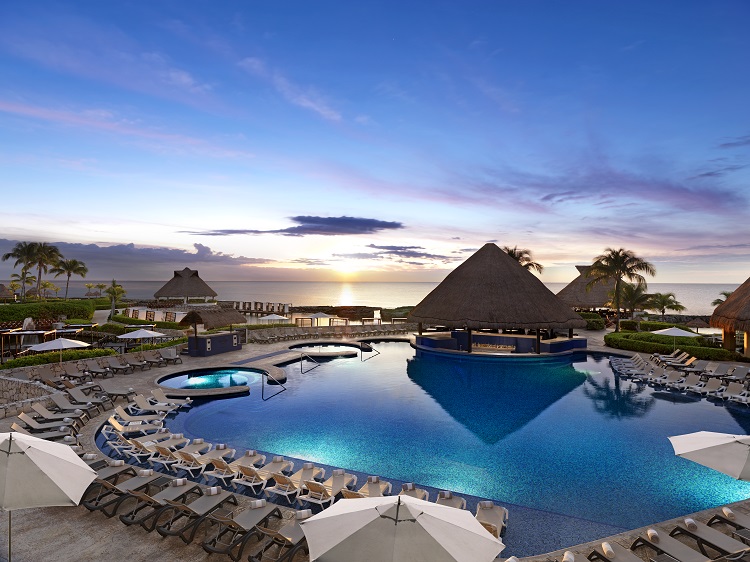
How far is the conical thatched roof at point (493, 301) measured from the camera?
24.2 metres

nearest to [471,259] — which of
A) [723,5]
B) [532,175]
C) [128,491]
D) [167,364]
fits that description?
[532,175]

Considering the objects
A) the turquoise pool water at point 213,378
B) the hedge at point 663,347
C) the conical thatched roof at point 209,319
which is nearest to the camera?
the turquoise pool water at point 213,378

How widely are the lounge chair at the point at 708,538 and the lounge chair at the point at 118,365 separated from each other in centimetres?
1922

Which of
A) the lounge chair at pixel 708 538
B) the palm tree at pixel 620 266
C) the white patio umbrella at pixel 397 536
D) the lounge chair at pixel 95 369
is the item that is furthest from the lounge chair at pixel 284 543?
the palm tree at pixel 620 266

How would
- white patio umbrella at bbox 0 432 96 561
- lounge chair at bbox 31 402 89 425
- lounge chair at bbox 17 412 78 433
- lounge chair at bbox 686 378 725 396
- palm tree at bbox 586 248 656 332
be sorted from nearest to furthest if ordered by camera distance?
white patio umbrella at bbox 0 432 96 561, lounge chair at bbox 17 412 78 433, lounge chair at bbox 31 402 89 425, lounge chair at bbox 686 378 725 396, palm tree at bbox 586 248 656 332

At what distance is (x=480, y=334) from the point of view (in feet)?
87.2

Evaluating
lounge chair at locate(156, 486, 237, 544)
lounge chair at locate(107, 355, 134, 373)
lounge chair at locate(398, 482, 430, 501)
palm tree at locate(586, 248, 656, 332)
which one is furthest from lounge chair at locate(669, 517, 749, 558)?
palm tree at locate(586, 248, 656, 332)

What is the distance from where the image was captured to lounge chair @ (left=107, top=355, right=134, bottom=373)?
1777 centimetres

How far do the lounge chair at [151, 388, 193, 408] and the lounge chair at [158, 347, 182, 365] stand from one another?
5.34 meters

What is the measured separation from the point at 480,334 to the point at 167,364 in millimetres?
17879

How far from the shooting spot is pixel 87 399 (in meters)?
13.4

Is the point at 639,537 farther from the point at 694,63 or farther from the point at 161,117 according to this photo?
the point at 161,117

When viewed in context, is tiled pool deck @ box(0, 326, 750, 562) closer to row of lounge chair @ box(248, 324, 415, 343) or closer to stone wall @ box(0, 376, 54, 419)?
stone wall @ box(0, 376, 54, 419)

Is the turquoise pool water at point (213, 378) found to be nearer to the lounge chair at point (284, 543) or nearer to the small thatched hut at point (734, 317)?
the lounge chair at point (284, 543)
